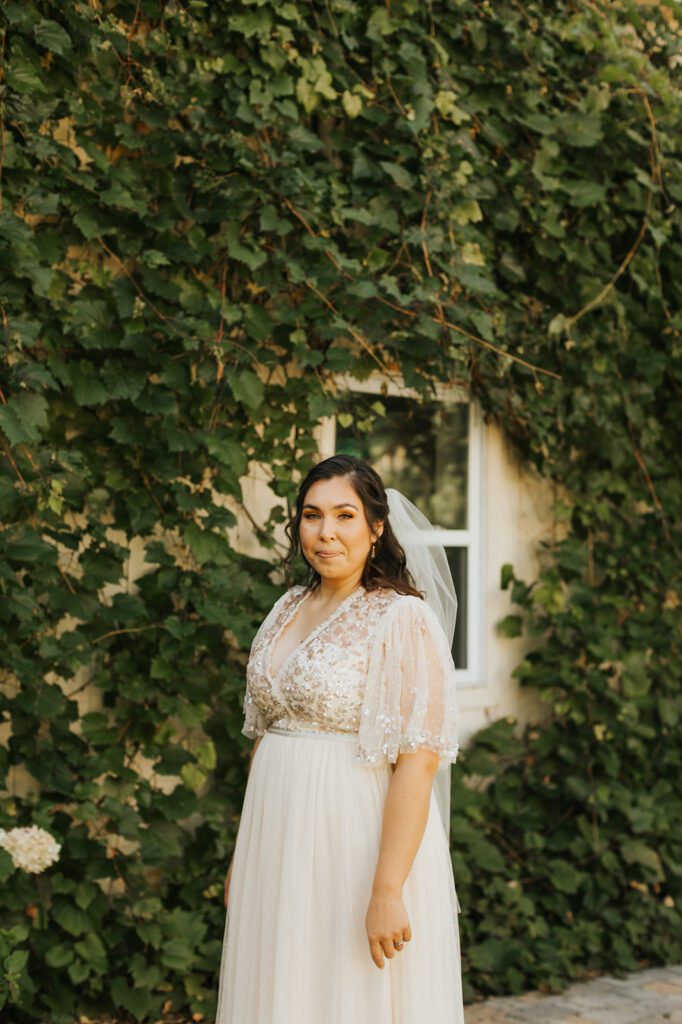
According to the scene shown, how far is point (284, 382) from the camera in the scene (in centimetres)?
438

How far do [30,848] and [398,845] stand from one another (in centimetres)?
140

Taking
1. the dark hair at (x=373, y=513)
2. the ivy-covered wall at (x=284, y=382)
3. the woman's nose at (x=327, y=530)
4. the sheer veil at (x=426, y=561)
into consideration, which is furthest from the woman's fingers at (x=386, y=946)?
the ivy-covered wall at (x=284, y=382)

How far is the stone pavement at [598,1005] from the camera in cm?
427

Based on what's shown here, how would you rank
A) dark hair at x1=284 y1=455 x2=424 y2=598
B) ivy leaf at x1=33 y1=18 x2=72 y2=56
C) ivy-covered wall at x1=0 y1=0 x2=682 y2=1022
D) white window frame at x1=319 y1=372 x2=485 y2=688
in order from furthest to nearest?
white window frame at x1=319 y1=372 x2=485 y2=688 < ivy-covered wall at x1=0 y1=0 x2=682 y2=1022 < ivy leaf at x1=33 y1=18 x2=72 y2=56 < dark hair at x1=284 y1=455 x2=424 y2=598

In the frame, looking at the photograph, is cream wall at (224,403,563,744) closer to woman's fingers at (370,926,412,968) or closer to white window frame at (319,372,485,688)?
white window frame at (319,372,485,688)

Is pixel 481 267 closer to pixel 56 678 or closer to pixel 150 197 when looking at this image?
pixel 150 197

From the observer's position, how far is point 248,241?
407cm

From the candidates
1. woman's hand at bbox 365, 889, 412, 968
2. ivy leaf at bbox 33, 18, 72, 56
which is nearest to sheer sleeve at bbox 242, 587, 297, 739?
woman's hand at bbox 365, 889, 412, 968

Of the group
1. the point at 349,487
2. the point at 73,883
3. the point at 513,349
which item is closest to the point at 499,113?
the point at 513,349

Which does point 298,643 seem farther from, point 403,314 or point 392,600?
point 403,314

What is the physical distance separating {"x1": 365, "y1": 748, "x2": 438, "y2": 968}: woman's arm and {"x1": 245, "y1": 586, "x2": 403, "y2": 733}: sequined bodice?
19 centimetres

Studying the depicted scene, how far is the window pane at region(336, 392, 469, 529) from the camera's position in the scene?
502 centimetres

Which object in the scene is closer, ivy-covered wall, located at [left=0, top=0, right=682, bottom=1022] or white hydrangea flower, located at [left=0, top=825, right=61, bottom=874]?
white hydrangea flower, located at [left=0, top=825, right=61, bottom=874]

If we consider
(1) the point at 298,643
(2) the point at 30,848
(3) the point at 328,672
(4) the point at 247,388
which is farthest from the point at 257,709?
(4) the point at 247,388
